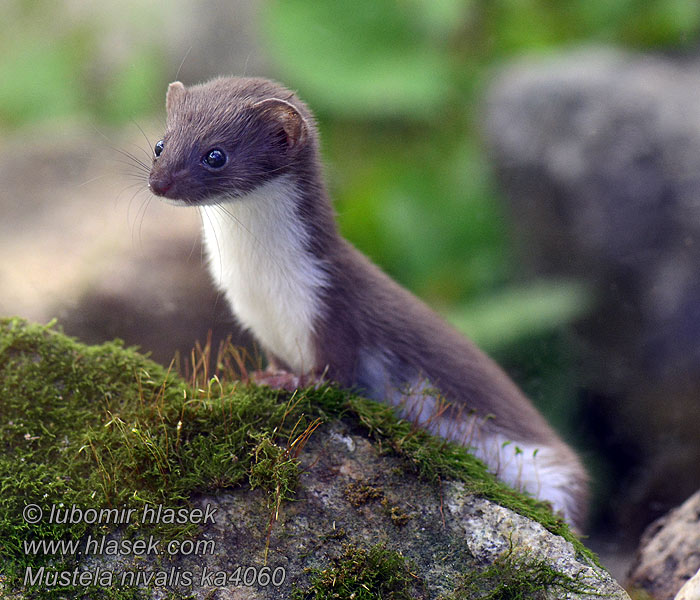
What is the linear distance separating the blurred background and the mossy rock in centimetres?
139

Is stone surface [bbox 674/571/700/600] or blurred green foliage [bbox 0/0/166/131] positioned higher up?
blurred green foliage [bbox 0/0/166/131]

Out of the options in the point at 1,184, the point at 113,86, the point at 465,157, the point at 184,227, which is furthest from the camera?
the point at 113,86

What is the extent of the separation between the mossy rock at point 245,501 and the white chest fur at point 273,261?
40 cm

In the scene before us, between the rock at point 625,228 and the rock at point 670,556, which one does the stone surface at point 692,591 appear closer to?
the rock at point 670,556

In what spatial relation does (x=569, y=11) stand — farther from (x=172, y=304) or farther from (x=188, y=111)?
(x=188, y=111)

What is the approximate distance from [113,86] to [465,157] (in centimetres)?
464

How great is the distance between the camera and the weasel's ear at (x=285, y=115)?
3283 millimetres

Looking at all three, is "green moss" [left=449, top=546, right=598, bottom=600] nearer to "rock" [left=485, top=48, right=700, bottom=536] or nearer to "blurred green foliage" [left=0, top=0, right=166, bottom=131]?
"rock" [left=485, top=48, right=700, bottom=536]

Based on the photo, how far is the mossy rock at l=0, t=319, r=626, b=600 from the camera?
280cm

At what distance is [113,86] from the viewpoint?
10.1 m

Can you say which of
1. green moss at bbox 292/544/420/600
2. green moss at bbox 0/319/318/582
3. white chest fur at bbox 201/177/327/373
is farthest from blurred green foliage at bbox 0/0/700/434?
green moss at bbox 292/544/420/600

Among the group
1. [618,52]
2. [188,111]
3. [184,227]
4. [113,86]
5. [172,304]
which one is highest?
[618,52]

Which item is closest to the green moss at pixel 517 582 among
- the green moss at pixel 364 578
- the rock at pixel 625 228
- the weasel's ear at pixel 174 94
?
the green moss at pixel 364 578

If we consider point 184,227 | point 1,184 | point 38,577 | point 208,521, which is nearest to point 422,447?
point 208,521
